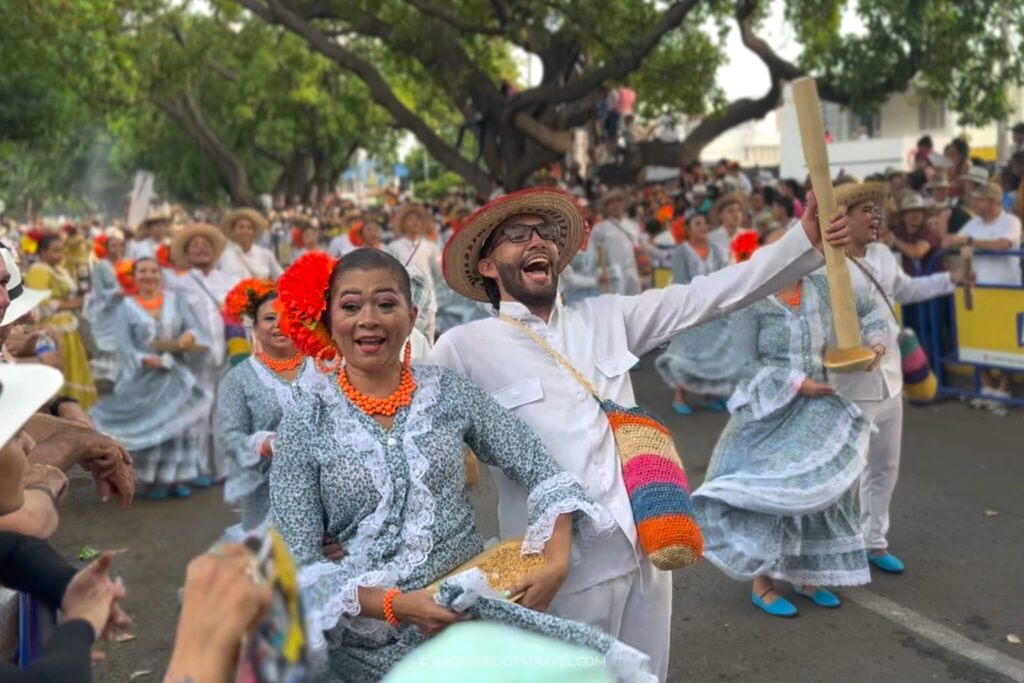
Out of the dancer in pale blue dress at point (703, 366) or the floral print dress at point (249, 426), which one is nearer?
the floral print dress at point (249, 426)

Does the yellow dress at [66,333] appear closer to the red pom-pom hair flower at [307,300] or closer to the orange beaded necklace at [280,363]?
the orange beaded necklace at [280,363]

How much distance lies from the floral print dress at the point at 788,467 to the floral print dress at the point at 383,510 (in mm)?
2522

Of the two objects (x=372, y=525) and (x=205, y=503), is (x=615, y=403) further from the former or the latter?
(x=205, y=503)

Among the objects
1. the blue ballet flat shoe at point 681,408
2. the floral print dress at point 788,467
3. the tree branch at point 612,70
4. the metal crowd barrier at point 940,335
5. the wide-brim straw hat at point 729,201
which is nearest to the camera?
the floral print dress at point 788,467

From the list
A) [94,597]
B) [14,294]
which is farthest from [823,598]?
[94,597]

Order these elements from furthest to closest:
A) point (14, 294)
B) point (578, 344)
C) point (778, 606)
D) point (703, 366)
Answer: point (703, 366), point (778, 606), point (14, 294), point (578, 344)

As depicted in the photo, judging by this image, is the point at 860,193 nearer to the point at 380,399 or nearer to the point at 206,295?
the point at 380,399

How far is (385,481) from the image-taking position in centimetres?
266

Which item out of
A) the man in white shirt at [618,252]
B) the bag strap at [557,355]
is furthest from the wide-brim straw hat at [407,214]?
the bag strap at [557,355]

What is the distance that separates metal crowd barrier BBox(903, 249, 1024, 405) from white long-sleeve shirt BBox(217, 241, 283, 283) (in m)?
5.99

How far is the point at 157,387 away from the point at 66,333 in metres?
2.21

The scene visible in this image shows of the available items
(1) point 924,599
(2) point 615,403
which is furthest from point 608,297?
(1) point 924,599

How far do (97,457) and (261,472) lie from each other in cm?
162

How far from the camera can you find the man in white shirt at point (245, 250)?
10.3 m
